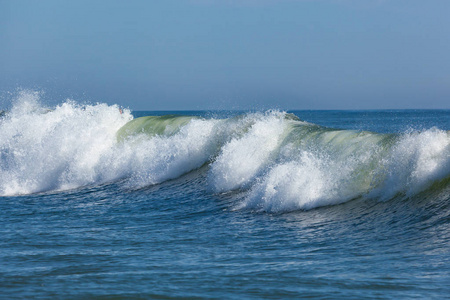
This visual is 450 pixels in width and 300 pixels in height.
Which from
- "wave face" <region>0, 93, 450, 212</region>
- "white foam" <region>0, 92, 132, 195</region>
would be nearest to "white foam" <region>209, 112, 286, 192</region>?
"wave face" <region>0, 93, 450, 212</region>

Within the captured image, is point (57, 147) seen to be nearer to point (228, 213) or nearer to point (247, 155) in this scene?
point (247, 155)

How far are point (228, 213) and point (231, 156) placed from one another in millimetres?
3590

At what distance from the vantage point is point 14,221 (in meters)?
10.9

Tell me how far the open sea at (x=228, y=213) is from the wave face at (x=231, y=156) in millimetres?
40

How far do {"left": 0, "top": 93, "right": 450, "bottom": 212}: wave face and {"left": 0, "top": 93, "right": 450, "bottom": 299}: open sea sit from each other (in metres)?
0.04

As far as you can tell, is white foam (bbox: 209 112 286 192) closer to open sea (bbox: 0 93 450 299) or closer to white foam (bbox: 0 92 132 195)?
open sea (bbox: 0 93 450 299)

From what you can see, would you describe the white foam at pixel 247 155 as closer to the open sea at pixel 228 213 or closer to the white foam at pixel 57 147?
the open sea at pixel 228 213

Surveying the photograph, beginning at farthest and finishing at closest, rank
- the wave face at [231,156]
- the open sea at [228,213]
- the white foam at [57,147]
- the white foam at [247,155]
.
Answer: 1. the white foam at [57,147]
2. the white foam at [247,155]
3. the wave face at [231,156]
4. the open sea at [228,213]

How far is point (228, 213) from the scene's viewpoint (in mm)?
11523

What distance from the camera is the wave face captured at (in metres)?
11.0

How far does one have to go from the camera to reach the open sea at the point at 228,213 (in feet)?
20.6

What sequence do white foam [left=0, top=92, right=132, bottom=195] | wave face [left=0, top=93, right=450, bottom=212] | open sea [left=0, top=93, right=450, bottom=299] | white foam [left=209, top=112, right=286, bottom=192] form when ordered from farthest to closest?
white foam [left=0, top=92, right=132, bottom=195]
white foam [left=209, top=112, right=286, bottom=192]
wave face [left=0, top=93, right=450, bottom=212]
open sea [left=0, top=93, right=450, bottom=299]

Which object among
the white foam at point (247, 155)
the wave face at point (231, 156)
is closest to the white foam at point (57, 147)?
the wave face at point (231, 156)

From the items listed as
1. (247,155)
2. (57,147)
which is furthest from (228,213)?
(57,147)
